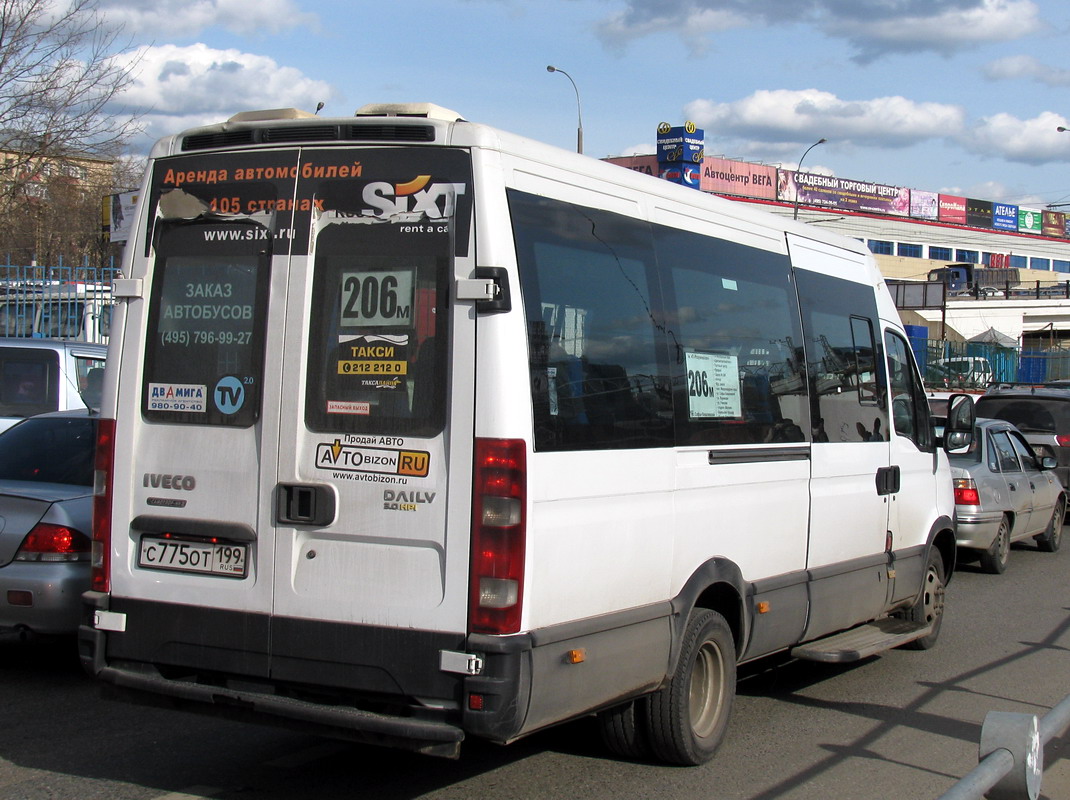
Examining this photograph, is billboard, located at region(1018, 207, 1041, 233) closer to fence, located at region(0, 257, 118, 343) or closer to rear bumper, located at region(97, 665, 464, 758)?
fence, located at region(0, 257, 118, 343)

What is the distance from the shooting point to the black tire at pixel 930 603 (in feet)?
27.1

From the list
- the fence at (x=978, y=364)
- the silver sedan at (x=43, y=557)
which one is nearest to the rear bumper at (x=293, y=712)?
the silver sedan at (x=43, y=557)

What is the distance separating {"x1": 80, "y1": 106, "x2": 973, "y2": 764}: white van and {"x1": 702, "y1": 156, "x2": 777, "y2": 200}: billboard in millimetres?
86111

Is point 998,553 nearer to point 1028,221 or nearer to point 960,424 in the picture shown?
point 960,424

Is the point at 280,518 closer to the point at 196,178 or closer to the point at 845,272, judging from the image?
the point at 196,178

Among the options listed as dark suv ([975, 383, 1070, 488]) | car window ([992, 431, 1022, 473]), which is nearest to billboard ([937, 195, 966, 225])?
dark suv ([975, 383, 1070, 488])

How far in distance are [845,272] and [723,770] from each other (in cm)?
335

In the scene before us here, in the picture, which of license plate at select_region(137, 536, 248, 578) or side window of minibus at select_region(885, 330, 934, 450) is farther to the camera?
side window of minibus at select_region(885, 330, 934, 450)

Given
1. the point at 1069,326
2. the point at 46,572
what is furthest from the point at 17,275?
the point at 1069,326

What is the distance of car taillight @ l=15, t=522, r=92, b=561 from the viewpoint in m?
6.62

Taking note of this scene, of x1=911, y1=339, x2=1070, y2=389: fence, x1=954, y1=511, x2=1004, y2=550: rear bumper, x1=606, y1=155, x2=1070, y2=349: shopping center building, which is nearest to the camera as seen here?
x1=954, y1=511, x2=1004, y2=550: rear bumper

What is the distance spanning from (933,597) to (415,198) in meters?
5.68

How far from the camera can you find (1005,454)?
13383 mm

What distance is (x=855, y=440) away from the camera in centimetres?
714
